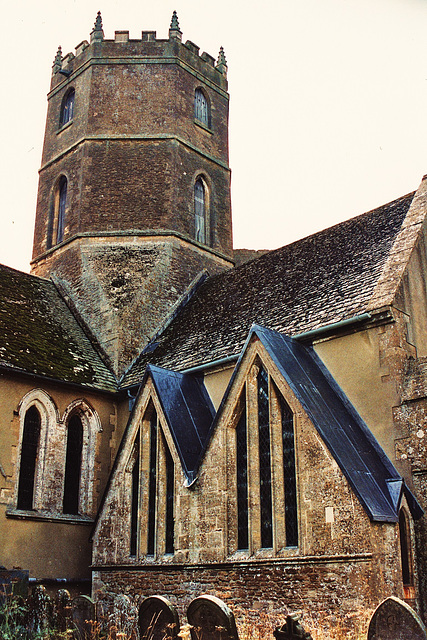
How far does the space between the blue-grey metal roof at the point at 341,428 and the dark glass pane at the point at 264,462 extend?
675 mm

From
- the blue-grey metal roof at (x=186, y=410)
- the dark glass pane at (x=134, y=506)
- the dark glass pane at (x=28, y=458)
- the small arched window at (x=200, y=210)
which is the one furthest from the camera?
the small arched window at (x=200, y=210)

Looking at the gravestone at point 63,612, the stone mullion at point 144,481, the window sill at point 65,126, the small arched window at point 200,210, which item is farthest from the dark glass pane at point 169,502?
the window sill at point 65,126

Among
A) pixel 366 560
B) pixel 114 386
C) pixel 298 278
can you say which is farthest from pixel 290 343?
pixel 114 386

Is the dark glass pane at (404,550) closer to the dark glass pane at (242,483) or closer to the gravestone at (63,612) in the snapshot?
the dark glass pane at (242,483)

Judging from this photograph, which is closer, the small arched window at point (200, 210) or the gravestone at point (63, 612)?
the gravestone at point (63, 612)

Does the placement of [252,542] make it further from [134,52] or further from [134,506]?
[134,52]

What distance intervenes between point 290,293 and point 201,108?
1089 centimetres

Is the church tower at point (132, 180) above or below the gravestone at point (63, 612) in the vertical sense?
above

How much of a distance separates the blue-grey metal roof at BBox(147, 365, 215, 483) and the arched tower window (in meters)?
3.75

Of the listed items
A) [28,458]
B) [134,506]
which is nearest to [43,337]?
[28,458]

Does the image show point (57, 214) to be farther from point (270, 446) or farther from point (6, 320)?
point (270, 446)

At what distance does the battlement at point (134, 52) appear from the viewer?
22250mm

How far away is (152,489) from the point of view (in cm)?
1335

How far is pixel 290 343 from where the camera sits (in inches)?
496
